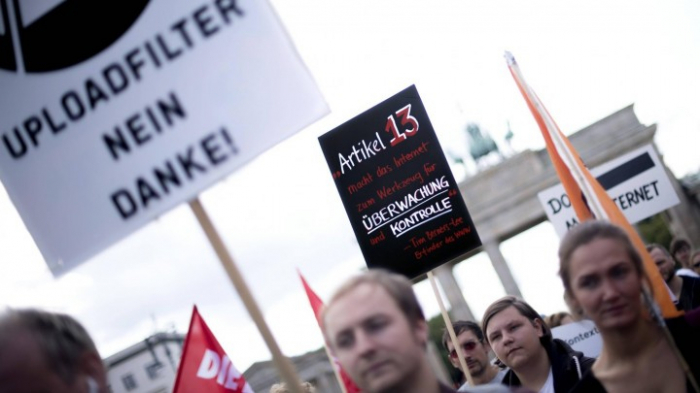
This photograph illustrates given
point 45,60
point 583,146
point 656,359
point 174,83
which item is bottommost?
point 583,146

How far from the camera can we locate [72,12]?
2.97 metres

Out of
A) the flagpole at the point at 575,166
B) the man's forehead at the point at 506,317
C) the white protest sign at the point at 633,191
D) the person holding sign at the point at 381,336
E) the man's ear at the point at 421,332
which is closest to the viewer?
the person holding sign at the point at 381,336

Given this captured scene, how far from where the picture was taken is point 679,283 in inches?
268

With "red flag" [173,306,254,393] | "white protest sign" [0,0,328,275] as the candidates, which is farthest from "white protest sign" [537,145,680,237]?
"white protest sign" [0,0,328,275]

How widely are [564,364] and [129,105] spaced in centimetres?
265

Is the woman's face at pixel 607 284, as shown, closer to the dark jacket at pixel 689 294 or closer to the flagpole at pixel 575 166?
the flagpole at pixel 575 166

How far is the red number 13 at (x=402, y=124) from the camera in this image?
21.1 ft

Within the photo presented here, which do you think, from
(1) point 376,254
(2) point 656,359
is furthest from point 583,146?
(2) point 656,359

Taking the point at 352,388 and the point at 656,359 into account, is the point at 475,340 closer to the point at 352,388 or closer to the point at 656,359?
the point at 352,388

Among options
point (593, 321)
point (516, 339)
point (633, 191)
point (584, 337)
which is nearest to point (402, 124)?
point (584, 337)

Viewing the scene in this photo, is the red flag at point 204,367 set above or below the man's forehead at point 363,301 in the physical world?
below

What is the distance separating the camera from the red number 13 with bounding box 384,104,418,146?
6.42m

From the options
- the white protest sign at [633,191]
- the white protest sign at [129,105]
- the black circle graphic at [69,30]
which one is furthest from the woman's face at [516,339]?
the white protest sign at [633,191]

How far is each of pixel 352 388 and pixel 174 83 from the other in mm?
4115
